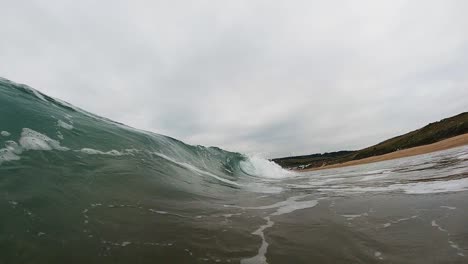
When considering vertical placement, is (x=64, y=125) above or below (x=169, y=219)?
above

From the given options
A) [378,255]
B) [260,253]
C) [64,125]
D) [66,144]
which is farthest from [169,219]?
[64,125]

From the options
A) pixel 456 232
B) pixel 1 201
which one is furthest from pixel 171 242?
pixel 456 232

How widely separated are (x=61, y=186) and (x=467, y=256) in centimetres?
809

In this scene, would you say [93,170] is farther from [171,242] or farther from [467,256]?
[467,256]

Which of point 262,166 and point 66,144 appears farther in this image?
point 262,166

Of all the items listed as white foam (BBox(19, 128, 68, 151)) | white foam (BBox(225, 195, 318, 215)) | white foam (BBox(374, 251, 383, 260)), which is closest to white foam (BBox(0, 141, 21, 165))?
white foam (BBox(19, 128, 68, 151))

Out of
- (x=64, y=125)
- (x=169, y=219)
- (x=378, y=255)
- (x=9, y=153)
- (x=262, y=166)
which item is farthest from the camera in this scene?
(x=262, y=166)

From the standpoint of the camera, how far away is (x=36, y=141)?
10328mm

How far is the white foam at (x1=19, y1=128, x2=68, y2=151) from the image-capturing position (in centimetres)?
992

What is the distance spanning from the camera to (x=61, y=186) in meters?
7.77

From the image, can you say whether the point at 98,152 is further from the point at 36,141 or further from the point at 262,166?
the point at 262,166

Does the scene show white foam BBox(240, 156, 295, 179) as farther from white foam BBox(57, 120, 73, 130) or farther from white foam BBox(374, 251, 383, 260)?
white foam BBox(374, 251, 383, 260)

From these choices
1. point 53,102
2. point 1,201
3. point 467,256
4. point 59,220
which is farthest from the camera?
point 53,102

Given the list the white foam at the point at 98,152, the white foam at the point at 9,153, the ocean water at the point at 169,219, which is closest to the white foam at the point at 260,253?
the ocean water at the point at 169,219
